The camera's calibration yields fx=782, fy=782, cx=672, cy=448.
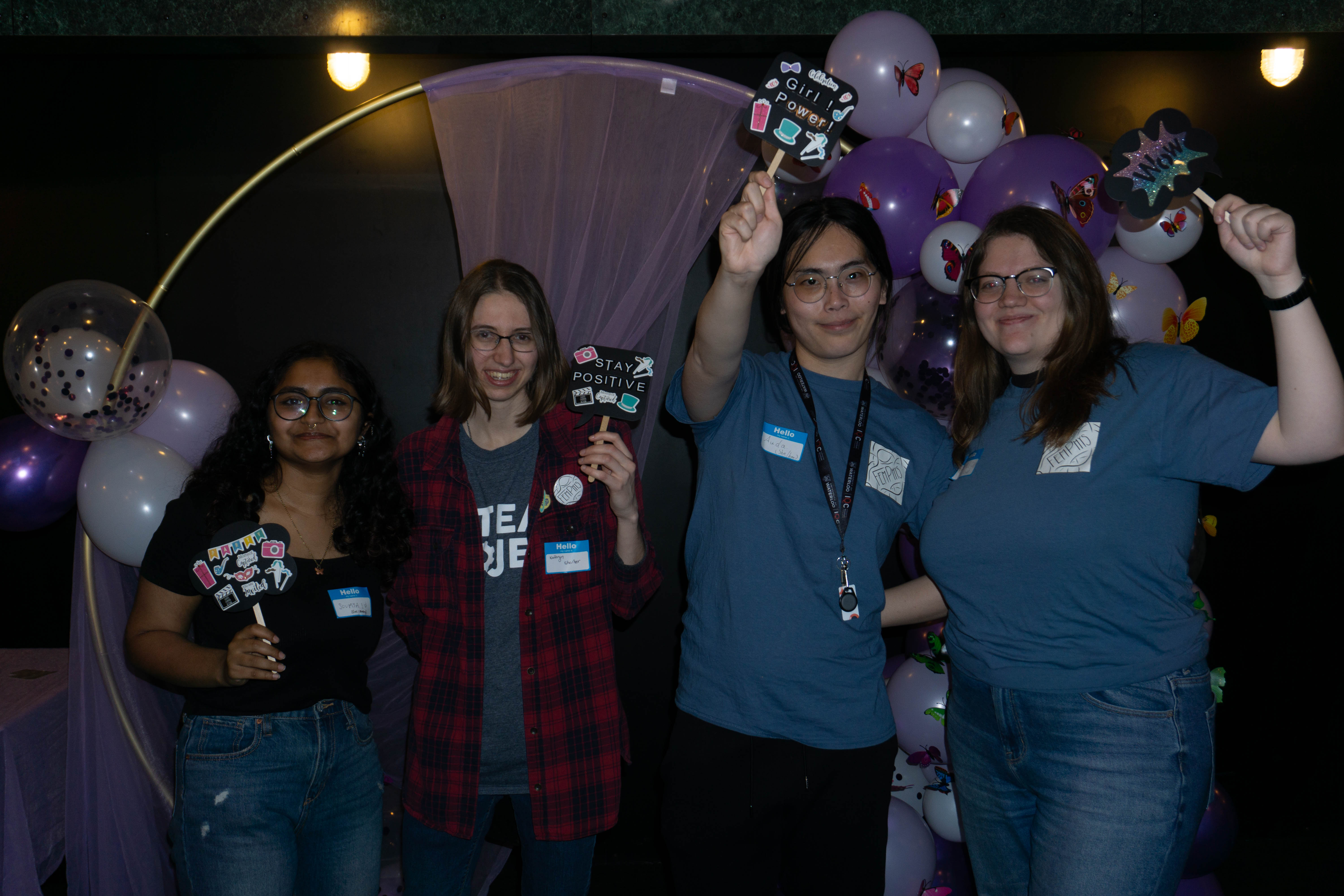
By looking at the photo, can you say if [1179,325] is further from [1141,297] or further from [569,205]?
[569,205]

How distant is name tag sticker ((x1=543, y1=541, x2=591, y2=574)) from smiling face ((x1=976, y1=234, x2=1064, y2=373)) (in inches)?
40.2

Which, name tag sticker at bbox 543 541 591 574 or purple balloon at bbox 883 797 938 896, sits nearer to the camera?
name tag sticker at bbox 543 541 591 574

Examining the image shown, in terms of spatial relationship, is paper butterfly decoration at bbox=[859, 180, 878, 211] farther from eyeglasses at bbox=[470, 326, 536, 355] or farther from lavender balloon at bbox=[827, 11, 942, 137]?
eyeglasses at bbox=[470, 326, 536, 355]

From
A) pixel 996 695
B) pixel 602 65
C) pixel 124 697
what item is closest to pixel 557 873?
pixel 996 695

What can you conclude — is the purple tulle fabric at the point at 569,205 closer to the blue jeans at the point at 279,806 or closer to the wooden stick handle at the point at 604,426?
the wooden stick handle at the point at 604,426

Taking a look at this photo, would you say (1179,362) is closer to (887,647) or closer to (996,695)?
(996,695)

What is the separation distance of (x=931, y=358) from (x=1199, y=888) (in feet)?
6.19

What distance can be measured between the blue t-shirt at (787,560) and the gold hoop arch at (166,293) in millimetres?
1598

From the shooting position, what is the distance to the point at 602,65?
2408 mm

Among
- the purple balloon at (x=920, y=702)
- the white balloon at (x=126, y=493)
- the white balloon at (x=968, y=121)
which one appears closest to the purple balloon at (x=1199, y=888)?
the purple balloon at (x=920, y=702)

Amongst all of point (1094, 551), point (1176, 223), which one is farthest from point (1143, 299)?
point (1094, 551)

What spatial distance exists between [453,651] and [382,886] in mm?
1288

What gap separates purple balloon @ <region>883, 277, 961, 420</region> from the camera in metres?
2.24

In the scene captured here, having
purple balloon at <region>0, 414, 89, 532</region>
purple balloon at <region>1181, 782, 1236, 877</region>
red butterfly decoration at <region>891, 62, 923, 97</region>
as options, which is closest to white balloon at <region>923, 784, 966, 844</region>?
purple balloon at <region>1181, 782, 1236, 877</region>
